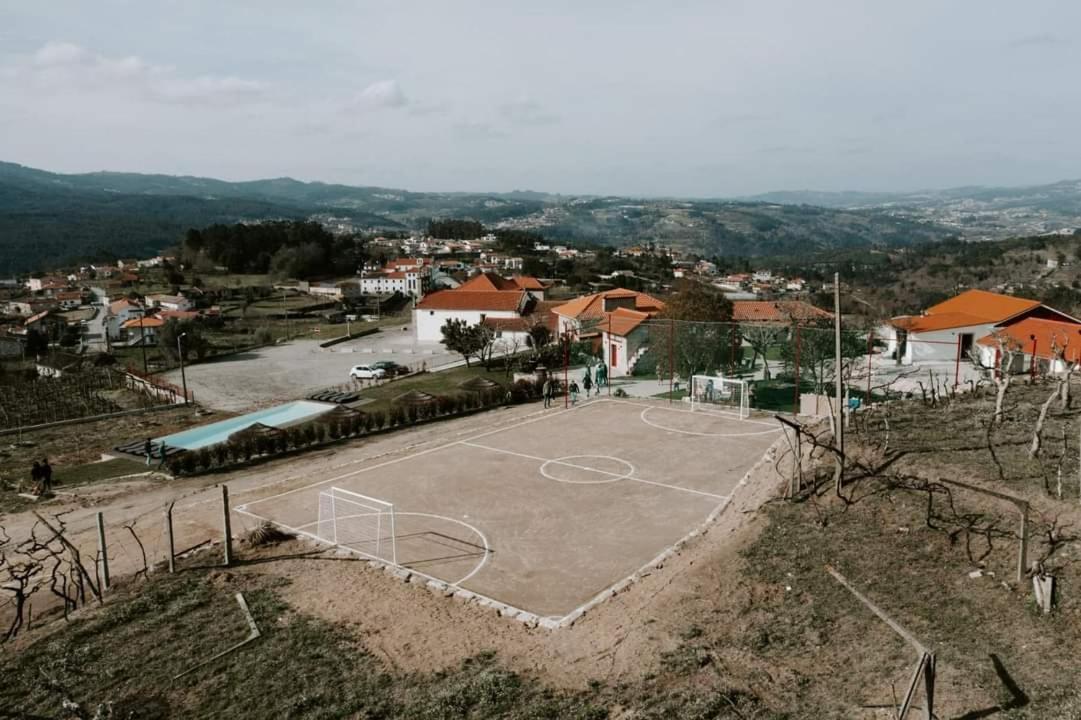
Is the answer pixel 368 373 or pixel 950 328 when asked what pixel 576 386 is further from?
pixel 950 328

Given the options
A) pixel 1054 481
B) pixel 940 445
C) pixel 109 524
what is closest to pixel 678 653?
pixel 1054 481

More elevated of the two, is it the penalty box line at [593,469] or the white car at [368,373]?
the penalty box line at [593,469]

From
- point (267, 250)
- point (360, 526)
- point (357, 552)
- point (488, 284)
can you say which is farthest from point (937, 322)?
point (267, 250)

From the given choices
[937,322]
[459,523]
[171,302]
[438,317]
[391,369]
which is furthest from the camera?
[171,302]

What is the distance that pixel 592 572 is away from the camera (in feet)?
44.5

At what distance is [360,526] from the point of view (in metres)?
16.5

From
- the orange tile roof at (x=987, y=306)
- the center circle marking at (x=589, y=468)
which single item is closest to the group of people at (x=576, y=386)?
the center circle marking at (x=589, y=468)

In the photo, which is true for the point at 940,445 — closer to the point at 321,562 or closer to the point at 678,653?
the point at 678,653

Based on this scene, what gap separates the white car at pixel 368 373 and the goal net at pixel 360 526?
29.5m

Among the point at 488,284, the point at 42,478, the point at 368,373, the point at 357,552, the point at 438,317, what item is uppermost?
the point at 488,284

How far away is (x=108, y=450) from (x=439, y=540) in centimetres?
2174

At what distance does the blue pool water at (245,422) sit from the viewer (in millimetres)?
31312

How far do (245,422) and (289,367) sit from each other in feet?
69.4

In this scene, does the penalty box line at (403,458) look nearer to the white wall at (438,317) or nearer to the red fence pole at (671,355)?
the red fence pole at (671,355)
